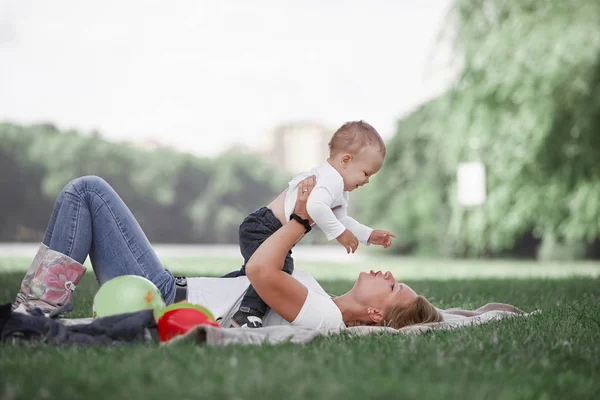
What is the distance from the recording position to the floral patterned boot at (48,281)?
149 inches

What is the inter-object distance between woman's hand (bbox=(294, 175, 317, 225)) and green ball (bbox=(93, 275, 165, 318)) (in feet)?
2.88

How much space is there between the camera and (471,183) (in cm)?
1541

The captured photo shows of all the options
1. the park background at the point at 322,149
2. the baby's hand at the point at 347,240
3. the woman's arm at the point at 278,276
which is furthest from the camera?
the baby's hand at the point at 347,240

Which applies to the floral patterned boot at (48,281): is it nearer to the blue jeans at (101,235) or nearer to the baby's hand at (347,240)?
the blue jeans at (101,235)

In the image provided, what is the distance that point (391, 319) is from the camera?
4.02 metres

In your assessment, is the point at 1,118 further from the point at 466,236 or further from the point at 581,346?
the point at 581,346

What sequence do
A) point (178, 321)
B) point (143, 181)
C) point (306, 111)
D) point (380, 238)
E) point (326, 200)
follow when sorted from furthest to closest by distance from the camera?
1. point (306, 111)
2. point (143, 181)
3. point (380, 238)
4. point (326, 200)
5. point (178, 321)

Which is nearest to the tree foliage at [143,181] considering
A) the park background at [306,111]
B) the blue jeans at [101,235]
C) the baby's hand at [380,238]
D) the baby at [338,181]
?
the park background at [306,111]

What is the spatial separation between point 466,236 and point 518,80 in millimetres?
4429

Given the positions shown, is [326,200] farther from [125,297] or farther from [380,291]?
[125,297]

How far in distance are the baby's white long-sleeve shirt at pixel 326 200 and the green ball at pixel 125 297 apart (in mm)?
951

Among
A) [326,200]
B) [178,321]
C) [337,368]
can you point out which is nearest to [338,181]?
[326,200]

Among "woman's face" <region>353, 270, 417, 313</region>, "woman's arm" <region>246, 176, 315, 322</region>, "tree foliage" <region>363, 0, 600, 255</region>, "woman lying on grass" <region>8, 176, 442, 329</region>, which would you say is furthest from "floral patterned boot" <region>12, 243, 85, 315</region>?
"tree foliage" <region>363, 0, 600, 255</region>

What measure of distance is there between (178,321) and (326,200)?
42.1 inches
